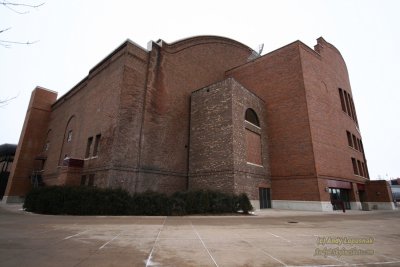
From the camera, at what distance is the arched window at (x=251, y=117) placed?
2230cm

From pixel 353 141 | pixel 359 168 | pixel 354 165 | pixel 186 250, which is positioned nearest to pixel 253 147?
pixel 354 165

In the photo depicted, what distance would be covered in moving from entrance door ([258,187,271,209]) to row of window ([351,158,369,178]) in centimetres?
1346

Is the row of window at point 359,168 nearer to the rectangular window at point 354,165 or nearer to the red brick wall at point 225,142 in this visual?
the rectangular window at point 354,165

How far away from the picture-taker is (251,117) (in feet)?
74.7

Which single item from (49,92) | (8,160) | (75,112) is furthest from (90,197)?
(8,160)

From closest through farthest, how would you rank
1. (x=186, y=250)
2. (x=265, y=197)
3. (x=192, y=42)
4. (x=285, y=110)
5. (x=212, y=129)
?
(x=186, y=250) → (x=212, y=129) → (x=265, y=197) → (x=285, y=110) → (x=192, y=42)

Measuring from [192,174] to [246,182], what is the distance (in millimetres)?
5073

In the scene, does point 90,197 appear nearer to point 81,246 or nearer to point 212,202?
point 212,202

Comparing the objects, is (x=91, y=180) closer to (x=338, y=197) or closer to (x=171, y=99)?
(x=171, y=99)

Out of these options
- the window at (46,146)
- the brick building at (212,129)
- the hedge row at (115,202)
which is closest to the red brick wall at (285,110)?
the brick building at (212,129)

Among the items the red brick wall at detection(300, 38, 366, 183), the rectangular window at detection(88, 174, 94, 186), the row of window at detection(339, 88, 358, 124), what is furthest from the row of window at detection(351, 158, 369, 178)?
the rectangular window at detection(88, 174, 94, 186)

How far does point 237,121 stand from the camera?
2012 cm

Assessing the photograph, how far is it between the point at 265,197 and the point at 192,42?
18.1 meters

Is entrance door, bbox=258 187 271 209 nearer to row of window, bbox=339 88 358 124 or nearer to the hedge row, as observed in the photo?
the hedge row
